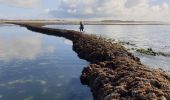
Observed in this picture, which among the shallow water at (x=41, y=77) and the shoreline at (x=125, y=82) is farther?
the shallow water at (x=41, y=77)

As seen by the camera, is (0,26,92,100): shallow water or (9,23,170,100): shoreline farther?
(0,26,92,100): shallow water

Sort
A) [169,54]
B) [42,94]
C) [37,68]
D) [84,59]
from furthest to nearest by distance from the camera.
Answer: [169,54] < [84,59] < [37,68] < [42,94]

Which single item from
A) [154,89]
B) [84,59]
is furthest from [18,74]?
[154,89]

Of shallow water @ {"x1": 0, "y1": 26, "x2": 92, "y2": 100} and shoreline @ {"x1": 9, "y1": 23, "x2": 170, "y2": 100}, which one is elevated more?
shoreline @ {"x1": 9, "y1": 23, "x2": 170, "y2": 100}

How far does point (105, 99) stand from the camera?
1579 centimetres

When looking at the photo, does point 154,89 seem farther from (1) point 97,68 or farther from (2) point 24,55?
(2) point 24,55

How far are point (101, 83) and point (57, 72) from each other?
9347 millimetres

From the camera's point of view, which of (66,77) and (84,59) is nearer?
(66,77)

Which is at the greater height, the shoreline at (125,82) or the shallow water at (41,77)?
the shoreline at (125,82)

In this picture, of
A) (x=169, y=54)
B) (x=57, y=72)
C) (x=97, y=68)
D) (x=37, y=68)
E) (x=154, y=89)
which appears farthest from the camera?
(x=169, y=54)

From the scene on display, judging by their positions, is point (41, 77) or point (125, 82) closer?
point (125, 82)

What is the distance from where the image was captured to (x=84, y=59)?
34719 mm

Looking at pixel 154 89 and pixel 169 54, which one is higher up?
pixel 154 89

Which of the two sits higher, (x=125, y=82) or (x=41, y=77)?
(x=125, y=82)
